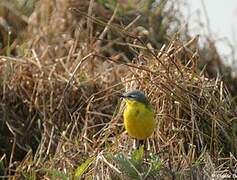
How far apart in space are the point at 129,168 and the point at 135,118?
0.36 m

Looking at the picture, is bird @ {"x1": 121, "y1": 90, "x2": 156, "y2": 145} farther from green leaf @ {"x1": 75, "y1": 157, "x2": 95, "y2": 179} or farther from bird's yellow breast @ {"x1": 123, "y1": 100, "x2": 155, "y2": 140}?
green leaf @ {"x1": 75, "y1": 157, "x2": 95, "y2": 179}

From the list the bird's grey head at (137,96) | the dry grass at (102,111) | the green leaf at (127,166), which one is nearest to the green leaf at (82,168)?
the dry grass at (102,111)

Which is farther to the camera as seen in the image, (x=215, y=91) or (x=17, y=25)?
(x=17, y=25)

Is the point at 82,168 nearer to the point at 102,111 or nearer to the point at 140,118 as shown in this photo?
the point at 140,118

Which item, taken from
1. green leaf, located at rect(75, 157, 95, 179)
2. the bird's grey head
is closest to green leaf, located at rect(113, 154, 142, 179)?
green leaf, located at rect(75, 157, 95, 179)

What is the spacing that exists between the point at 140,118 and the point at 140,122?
0.08ft

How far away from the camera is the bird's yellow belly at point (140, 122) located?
5605 millimetres

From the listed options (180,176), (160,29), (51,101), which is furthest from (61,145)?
(160,29)

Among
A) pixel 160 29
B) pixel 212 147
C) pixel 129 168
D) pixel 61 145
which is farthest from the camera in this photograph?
pixel 160 29

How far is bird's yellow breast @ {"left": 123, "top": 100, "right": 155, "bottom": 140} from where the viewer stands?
18.4ft

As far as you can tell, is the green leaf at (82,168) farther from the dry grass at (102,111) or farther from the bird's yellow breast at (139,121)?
the bird's yellow breast at (139,121)

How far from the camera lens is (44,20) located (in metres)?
9.17

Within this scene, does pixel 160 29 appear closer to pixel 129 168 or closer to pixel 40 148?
pixel 40 148

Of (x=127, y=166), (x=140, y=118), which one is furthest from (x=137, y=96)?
(x=127, y=166)
